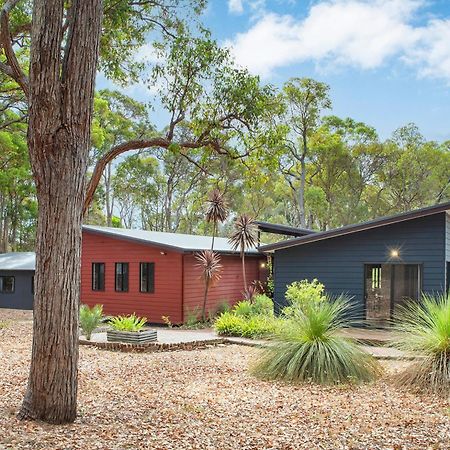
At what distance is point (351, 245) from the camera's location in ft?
46.1

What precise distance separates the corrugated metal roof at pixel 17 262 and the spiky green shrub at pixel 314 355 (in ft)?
47.7

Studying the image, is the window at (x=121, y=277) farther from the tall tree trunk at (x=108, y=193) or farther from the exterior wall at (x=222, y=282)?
the tall tree trunk at (x=108, y=193)

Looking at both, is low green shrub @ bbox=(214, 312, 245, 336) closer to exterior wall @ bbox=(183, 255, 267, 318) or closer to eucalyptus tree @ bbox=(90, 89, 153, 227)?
exterior wall @ bbox=(183, 255, 267, 318)

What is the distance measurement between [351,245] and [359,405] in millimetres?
7997

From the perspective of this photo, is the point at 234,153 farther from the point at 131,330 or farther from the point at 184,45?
the point at 131,330

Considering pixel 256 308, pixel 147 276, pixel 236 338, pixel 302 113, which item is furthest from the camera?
pixel 302 113

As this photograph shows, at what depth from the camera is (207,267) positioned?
16453mm

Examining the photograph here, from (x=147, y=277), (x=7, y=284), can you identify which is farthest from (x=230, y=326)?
(x=7, y=284)

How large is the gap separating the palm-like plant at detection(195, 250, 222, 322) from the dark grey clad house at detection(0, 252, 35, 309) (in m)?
7.73

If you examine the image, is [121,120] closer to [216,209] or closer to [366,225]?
[216,209]

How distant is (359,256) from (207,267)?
4705 millimetres

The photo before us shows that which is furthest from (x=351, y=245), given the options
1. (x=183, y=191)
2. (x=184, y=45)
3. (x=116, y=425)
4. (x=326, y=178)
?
(x=183, y=191)

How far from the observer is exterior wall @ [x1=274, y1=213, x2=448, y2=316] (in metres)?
12.9

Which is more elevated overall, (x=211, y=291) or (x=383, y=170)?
(x=383, y=170)
